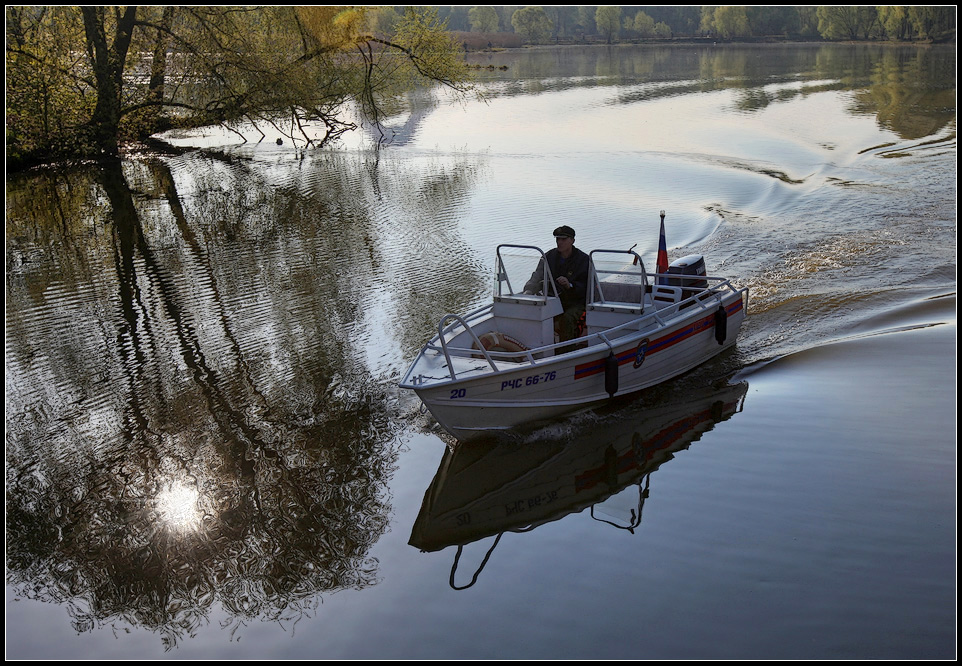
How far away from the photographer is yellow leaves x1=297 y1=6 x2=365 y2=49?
28172mm

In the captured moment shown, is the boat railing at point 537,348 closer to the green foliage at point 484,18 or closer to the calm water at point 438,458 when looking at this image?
the calm water at point 438,458

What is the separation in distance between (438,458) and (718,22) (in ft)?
317

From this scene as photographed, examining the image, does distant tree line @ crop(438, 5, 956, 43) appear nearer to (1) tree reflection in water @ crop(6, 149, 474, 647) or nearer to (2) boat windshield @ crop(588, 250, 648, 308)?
(1) tree reflection in water @ crop(6, 149, 474, 647)

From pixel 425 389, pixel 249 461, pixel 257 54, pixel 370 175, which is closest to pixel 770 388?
pixel 425 389

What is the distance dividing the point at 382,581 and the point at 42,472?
4.07 m

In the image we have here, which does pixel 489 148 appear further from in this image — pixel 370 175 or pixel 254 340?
pixel 254 340

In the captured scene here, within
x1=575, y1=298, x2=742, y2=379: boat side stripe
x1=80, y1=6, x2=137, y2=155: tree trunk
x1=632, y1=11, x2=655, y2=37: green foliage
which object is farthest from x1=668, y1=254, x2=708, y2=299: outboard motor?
x1=632, y1=11, x2=655, y2=37: green foliage

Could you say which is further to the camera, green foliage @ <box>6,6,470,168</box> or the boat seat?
green foliage @ <box>6,6,470,168</box>

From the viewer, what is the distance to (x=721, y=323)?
10.9 metres

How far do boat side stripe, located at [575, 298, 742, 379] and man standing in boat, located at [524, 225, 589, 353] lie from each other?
0.90 m

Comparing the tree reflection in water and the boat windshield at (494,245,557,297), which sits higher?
the boat windshield at (494,245,557,297)

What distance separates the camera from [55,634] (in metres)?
6.48

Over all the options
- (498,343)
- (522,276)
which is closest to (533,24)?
(522,276)

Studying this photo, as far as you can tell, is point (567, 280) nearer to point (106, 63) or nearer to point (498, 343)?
point (498, 343)
